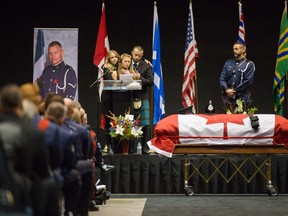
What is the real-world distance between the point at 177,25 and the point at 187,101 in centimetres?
197

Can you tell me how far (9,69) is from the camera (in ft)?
41.9

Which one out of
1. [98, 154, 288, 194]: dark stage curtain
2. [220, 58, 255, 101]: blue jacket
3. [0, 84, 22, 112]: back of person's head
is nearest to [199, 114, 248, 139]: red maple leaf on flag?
[98, 154, 288, 194]: dark stage curtain

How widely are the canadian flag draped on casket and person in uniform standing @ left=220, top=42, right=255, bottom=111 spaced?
2.32 feet

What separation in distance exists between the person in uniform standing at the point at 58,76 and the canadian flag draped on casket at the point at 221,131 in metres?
1.84

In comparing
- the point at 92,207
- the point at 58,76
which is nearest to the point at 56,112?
the point at 92,207

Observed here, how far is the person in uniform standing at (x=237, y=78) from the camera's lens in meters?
10.5

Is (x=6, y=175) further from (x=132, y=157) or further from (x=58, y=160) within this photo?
(x=132, y=157)

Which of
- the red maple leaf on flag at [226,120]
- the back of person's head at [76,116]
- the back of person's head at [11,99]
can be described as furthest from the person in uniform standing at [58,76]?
the back of person's head at [11,99]

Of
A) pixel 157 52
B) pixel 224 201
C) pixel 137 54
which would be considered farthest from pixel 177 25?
pixel 224 201

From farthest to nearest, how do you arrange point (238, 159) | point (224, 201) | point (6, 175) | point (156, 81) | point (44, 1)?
point (44, 1), point (156, 81), point (238, 159), point (224, 201), point (6, 175)

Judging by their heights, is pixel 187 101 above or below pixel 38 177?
above

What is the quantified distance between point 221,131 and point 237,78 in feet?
3.97

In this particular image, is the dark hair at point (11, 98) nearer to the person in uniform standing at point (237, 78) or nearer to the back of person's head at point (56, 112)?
the back of person's head at point (56, 112)

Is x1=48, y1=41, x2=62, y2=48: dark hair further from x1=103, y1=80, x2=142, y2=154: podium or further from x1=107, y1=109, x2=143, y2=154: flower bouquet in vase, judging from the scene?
x1=107, y1=109, x2=143, y2=154: flower bouquet in vase
